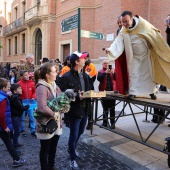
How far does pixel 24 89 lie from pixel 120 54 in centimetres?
225

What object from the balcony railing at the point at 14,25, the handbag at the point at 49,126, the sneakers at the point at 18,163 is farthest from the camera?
the balcony railing at the point at 14,25

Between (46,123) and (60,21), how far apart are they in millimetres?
15602

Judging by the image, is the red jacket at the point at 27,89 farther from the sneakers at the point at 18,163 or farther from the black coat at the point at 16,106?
the sneakers at the point at 18,163

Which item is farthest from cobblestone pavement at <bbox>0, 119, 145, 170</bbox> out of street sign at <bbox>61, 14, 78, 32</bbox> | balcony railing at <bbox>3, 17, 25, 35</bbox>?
balcony railing at <bbox>3, 17, 25, 35</bbox>

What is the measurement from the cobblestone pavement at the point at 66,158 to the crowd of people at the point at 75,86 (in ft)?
0.49

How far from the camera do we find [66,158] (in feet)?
12.2

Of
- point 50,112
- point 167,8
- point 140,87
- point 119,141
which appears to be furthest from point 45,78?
point 167,8

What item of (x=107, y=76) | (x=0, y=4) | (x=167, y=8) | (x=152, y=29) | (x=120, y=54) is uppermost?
(x=0, y=4)

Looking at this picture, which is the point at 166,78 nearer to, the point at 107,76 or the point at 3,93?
the point at 107,76

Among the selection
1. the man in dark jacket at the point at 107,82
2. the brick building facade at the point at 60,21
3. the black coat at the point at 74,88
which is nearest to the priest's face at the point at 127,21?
the black coat at the point at 74,88

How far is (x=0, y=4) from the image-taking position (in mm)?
30312

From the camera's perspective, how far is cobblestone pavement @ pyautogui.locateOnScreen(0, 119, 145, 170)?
3426 millimetres

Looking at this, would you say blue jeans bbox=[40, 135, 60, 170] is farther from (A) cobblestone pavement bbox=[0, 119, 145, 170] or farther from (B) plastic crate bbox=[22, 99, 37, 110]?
(B) plastic crate bbox=[22, 99, 37, 110]

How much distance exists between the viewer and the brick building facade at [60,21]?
12148 millimetres
